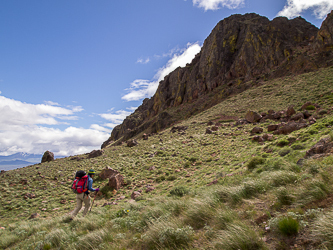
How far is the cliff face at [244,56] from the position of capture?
160 feet

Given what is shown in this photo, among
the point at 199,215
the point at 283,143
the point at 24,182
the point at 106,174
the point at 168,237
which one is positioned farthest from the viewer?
the point at 24,182

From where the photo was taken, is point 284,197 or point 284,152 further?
point 284,152

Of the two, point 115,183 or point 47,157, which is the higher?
point 47,157

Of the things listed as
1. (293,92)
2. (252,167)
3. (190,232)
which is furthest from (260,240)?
(293,92)

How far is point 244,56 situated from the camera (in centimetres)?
5975

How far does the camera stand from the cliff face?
4881 cm

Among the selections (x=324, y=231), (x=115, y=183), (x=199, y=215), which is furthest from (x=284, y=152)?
(x=115, y=183)

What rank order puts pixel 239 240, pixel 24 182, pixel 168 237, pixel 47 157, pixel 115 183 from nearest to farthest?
pixel 239 240, pixel 168 237, pixel 115 183, pixel 24 182, pixel 47 157

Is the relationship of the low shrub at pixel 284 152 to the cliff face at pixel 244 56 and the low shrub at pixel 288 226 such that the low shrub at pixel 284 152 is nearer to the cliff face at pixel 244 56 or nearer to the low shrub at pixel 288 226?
the low shrub at pixel 288 226

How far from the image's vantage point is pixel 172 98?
81.9 m

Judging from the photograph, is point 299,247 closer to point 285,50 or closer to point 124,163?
point 124,163

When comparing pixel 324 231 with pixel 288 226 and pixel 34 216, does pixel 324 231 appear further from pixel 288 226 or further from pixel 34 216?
pixel 34 216

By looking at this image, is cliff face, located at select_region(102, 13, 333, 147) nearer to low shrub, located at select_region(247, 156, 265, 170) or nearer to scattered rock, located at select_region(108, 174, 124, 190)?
scattered rock, located at select_region(108, 174, 124, 190)

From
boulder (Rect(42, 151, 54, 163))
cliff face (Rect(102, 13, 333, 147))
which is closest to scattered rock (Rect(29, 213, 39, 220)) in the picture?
boulder (Rect(42, 151, 54, 163))
